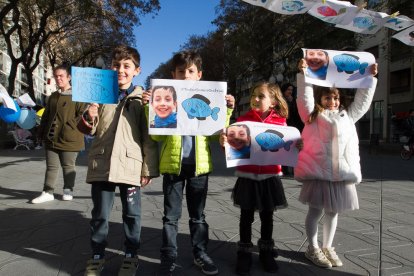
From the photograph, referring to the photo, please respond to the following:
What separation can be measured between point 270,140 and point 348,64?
3.20 feet

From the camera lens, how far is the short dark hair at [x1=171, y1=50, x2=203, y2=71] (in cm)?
308

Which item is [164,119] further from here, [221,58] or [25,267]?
[221,58]

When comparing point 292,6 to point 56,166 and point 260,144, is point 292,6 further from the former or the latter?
point 56,166

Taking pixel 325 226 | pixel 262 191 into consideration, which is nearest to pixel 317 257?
pixel 325 226

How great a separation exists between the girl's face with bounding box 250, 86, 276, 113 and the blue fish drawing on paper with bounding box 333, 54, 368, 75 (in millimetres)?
637

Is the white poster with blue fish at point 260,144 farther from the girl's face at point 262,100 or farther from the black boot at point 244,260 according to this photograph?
the black boot at point 244,260

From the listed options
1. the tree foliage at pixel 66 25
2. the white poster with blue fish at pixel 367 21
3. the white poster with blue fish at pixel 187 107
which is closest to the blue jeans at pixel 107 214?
the white poster with blue fish at pixel 187 107

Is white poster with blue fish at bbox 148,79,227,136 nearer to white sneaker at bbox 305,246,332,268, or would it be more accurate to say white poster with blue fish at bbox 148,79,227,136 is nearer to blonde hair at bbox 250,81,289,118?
blonde hair at bbox 250,81,289,118

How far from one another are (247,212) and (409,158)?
12.1 metres

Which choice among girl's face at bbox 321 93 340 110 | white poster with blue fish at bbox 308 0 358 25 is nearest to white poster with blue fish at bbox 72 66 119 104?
girl's face at bbox 321 93 340 110

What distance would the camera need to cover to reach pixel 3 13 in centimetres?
1475

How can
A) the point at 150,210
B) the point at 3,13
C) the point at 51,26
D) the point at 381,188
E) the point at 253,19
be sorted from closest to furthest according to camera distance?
the point at 150,210 → the point at 381,188 → the point at 3,13 → the point at 51,26 → the point at 253,19

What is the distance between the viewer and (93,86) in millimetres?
2861

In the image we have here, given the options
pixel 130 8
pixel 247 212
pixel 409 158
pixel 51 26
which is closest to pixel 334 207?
pixel 247 212
